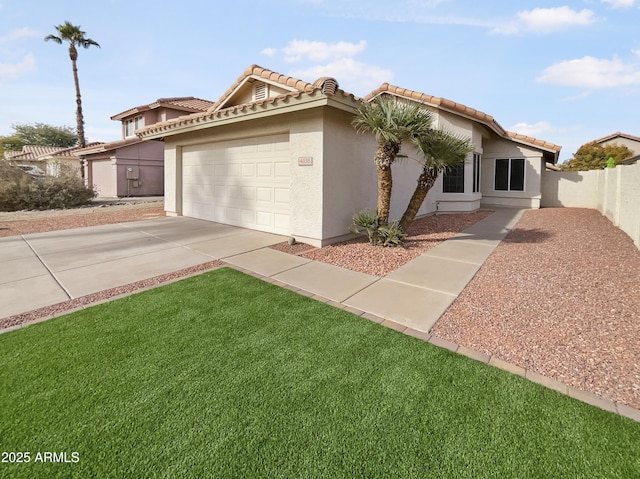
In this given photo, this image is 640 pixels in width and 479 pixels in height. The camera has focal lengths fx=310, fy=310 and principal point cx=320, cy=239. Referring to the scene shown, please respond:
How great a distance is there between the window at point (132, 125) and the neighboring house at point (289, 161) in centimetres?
1526

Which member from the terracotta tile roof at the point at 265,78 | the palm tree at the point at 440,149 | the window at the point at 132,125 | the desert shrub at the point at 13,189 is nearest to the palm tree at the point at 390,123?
the palm tree at the point at 440,149

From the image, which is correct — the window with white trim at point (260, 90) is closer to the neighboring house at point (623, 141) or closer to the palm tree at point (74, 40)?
the palm tree at point (74, 40)

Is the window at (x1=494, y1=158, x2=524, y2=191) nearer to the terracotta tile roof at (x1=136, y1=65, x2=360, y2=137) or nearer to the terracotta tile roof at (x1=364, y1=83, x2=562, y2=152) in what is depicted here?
the terracotta tile roof at (x1=364, y1=83, x2=562, y2=152)

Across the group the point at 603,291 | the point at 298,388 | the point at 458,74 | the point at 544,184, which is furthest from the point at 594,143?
the point at 298,388

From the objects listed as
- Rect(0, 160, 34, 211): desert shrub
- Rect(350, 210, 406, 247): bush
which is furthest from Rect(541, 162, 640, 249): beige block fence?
Rect(0, 160, 34, 211): desert shrub

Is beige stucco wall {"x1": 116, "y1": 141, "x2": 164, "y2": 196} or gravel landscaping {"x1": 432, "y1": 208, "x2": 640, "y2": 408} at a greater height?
beige stucco wall {"x1": 116, "y1": 141, "x2": 164, "y2": 196}

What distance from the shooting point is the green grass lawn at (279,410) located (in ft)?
6.62

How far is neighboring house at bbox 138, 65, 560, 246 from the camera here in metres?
7.29

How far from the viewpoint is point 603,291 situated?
16.3ft

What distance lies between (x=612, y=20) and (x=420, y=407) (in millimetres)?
11342

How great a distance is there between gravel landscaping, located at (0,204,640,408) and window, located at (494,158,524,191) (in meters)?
8.99

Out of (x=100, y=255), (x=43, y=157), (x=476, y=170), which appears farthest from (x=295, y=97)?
(x=43, y=157)

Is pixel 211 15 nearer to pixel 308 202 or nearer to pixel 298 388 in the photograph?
pixel 308 202

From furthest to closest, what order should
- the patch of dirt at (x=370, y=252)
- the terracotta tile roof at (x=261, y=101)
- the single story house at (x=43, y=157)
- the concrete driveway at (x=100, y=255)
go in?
the single story house at (x=43, y=157), the terracotta tile roof at (x=261, y=101), the patch of dirt at (x=370, y=252), the concrete driveway at (x=100, y=255)
